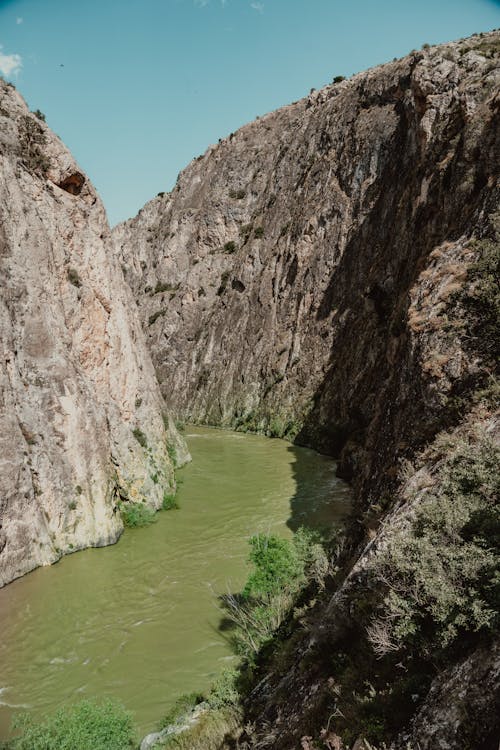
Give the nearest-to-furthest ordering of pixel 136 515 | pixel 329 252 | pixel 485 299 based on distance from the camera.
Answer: pixel 485 299
pixel 136 515
pixel 329 252

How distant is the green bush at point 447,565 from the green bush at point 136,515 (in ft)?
45.1

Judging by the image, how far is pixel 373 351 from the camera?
2895 centimetres

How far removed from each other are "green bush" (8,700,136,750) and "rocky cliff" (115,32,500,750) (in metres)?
2.31

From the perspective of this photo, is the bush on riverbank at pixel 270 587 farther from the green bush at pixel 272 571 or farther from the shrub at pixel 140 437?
the shrub at pixel 140 437

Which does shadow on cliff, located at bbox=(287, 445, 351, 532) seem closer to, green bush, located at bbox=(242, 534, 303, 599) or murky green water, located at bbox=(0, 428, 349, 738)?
murky green water, located at bbox=(0, 428, 349, 738)

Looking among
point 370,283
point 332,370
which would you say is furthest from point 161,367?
point 370,283

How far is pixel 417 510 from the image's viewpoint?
20.9ft

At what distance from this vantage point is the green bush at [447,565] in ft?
14.9

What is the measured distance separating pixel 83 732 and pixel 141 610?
5.69 meters

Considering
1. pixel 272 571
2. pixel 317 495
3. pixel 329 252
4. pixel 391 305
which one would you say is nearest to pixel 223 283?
pixel 329 252

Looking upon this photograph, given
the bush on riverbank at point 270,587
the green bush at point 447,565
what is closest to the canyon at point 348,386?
the green bush at point 447,565

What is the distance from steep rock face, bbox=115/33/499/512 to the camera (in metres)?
15.0

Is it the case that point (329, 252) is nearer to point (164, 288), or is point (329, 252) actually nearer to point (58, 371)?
point (164, 288)

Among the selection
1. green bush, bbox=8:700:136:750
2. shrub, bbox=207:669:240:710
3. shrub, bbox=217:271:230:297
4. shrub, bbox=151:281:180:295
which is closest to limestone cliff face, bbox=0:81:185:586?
green bush, bbox=8:700:136:750
